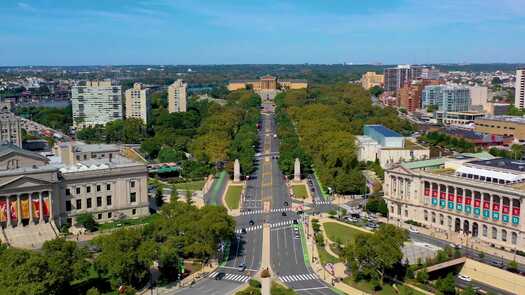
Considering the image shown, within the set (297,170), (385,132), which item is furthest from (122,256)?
(385,132)

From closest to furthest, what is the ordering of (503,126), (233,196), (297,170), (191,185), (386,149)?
(233,196) < (191,185) < (297,170) < (386,149) < (503,126)

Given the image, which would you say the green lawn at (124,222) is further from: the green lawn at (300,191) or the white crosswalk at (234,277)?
the green lawn at (300,191)

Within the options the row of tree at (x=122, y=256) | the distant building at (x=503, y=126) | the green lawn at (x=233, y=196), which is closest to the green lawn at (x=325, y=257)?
the row of tree at (x=122, y=256)

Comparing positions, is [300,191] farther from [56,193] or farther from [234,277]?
[234,277]

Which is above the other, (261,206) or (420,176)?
(420,176)

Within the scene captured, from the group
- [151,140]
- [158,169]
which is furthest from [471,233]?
[151,140]

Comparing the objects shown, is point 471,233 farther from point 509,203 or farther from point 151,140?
point 151,140

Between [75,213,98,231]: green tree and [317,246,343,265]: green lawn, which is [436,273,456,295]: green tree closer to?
[317,246,343,265]: green lawn
